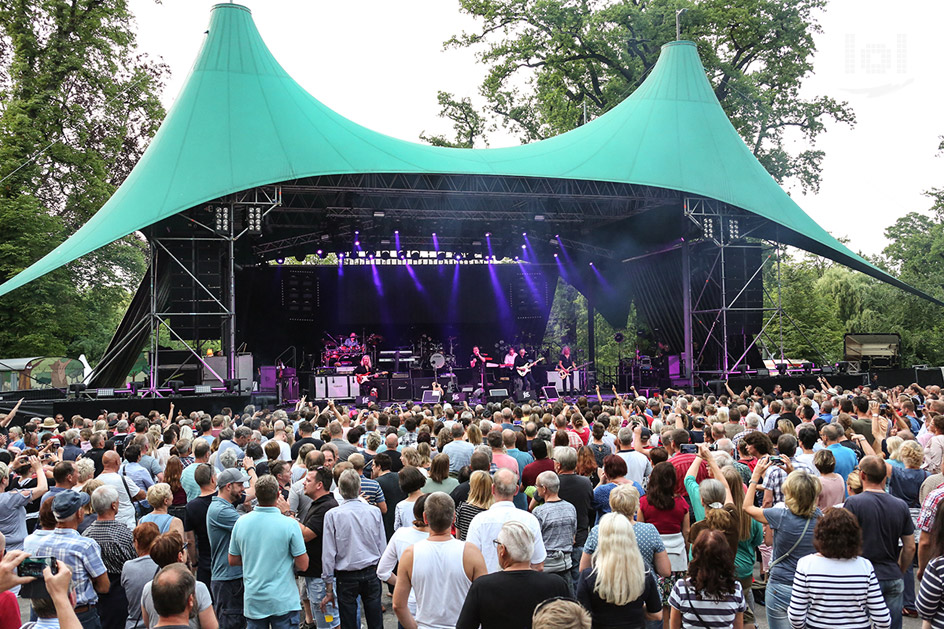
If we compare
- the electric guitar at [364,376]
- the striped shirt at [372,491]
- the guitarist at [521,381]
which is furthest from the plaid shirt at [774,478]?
the guitarist at [521,381]

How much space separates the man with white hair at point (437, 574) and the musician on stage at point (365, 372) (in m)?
16.4

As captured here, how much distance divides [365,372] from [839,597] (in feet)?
61.0

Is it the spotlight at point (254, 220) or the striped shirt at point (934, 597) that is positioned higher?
the spotlight at point (254, 220)

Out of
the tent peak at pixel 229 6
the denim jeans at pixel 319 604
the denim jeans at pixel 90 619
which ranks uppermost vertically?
the tent peak at pixel 229 6

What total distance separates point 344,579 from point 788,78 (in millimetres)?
27492

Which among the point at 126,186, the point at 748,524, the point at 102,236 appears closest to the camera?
the point at 748,524

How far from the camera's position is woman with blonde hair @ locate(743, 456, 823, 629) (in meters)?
3.94

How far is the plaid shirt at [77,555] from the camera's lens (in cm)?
388

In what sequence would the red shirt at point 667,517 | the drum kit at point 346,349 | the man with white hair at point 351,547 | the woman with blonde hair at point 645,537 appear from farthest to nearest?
the drum kit at point 346,349
the man with white hair at point 351,547
the red shirt at point 667,517
the woman with blonde hair at point 645,537

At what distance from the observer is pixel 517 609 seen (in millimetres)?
2941

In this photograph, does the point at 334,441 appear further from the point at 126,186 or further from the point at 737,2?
the point at 737,2

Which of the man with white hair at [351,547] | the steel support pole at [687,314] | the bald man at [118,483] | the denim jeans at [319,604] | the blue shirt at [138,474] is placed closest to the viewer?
the man with white hair at [351,547]

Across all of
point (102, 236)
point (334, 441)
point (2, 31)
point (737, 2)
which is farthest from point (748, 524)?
point (2, 31)

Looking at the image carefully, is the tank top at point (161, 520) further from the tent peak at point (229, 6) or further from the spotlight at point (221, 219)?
the tent peak at point (229, 6)
